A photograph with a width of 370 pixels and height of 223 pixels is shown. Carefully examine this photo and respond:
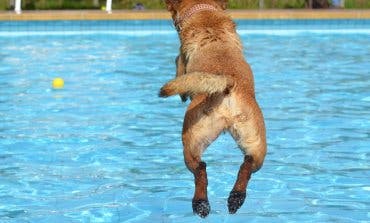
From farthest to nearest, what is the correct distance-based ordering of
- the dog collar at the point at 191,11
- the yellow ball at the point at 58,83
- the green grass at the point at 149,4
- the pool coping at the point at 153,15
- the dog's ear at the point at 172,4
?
the green grass at the point at 149,4 < the pool coping at the point at 153,15 < the yellow ball at the point at 58,83 < the dog's ear at the point at 172,4 < the dog collar at the point at 191,11

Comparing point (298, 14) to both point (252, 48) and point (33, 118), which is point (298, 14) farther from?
point (33, 118)

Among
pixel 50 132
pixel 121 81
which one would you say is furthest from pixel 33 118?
pixel 121 81

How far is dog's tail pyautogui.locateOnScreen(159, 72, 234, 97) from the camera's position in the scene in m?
4.60

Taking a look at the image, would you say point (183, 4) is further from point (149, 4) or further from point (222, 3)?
point (149, 4)

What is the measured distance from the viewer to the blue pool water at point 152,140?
6531 millimetres

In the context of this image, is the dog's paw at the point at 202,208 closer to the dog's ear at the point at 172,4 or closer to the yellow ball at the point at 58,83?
the dog's ear at the point at 172,4

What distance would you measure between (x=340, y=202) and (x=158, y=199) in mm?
1355

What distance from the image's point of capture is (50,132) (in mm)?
9188

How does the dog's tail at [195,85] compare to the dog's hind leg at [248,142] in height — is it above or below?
above

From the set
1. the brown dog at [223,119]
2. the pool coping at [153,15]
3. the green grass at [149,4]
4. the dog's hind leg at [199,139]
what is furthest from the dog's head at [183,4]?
the green grass at [149,4]

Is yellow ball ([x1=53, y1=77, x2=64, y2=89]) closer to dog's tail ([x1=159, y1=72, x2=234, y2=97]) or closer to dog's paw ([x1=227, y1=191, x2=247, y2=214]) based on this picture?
dog's paw ([x1=227, y1=191, x2=247, y2=214])

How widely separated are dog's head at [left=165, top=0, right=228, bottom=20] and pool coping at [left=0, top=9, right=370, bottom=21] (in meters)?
13.4

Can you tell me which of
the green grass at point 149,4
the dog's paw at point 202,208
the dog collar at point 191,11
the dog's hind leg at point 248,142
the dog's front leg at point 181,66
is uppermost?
the dog collar at point 191,11

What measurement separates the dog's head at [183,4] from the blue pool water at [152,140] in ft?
4.84
